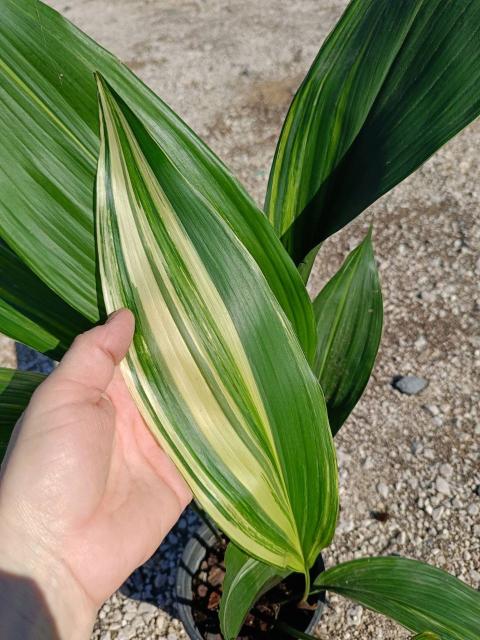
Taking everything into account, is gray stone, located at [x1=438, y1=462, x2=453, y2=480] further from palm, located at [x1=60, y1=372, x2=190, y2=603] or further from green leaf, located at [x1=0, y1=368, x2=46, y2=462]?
green leaf, located at [x1=0, y1=368, x2=46, y2=462]

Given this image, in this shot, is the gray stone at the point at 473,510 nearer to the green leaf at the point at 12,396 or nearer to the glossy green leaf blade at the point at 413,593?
the glossy green leaf blade at the point at 413,593

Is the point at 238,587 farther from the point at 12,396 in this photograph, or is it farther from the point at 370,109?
the point at 370,109

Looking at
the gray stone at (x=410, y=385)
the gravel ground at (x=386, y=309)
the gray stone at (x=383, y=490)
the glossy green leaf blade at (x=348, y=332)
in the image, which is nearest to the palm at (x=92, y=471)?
the glossy green leaf blade at (x=348, y=332)

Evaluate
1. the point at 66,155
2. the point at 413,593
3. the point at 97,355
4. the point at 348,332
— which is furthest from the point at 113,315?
the point at 413,593

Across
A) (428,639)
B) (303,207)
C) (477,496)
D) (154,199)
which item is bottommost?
(477,496)

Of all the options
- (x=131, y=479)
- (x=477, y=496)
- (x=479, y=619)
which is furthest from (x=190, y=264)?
(x=477, y=496)

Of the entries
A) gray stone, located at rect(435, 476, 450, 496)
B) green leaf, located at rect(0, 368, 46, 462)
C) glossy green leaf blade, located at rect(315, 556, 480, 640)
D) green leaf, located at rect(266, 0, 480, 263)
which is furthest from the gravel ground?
green leaf, located at rect(266, 0, 480, 263)

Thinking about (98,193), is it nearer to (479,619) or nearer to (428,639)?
(428,639)
